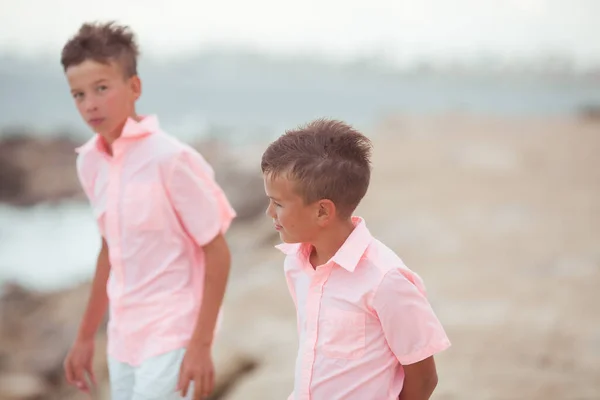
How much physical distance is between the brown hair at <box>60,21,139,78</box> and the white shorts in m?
0.76

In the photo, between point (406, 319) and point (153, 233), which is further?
point (153, 233)

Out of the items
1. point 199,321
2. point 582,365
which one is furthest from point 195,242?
point 582,365

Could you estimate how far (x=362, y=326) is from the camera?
1438 millimetres

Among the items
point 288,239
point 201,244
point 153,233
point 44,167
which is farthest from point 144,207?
point 44,167

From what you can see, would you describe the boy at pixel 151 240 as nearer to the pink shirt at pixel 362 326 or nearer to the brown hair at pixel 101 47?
the brown hair at pixel 101 47

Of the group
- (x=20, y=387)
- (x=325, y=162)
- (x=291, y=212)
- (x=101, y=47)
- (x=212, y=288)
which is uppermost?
(x=101, y=47)

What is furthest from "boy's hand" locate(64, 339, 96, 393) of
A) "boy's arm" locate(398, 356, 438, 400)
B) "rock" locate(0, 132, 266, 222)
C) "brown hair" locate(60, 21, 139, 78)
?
"rock" locate(0, 132, 266, 222)

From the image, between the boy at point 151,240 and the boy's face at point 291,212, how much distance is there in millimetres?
448

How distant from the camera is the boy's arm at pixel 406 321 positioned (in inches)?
54.6

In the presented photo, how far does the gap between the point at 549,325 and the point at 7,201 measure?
9610 millimetres

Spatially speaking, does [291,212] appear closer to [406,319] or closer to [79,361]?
[406,319]

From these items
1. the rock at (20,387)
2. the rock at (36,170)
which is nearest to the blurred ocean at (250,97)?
the rock at (36,170)

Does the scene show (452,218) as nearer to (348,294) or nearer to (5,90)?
(348,294)

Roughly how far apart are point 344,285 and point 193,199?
0.57 metres
